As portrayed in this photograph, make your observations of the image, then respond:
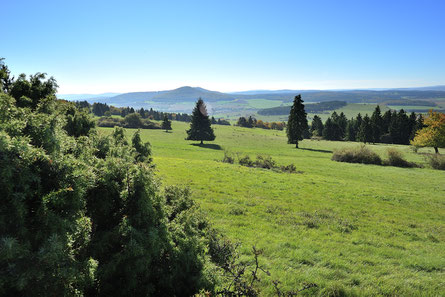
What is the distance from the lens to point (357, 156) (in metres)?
43.7

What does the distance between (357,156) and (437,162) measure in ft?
39.5

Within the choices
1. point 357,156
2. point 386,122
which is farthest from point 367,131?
point 357,156

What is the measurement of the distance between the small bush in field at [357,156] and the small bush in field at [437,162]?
25.7ft

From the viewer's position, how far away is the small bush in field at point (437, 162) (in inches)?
1521

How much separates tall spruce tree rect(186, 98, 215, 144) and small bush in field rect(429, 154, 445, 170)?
49844 millimetres

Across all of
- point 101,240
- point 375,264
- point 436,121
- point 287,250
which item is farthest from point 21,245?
point 436,121

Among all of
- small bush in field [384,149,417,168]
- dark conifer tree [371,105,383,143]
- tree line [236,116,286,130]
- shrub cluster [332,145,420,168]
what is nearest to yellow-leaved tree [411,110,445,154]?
shrub cluster [332,145,420,168]

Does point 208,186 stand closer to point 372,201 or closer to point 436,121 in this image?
point 372,201

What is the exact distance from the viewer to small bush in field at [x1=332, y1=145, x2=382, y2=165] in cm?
4238

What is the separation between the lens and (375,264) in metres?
9.80

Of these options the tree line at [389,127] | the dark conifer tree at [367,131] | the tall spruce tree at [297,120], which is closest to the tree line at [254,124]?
the tree line at [389,127]

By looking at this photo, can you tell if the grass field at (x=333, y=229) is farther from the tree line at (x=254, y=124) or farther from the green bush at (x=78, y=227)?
the tree line at (x=254, y=124)

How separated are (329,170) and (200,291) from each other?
34725 mm

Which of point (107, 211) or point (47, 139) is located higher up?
point (47, 139)
